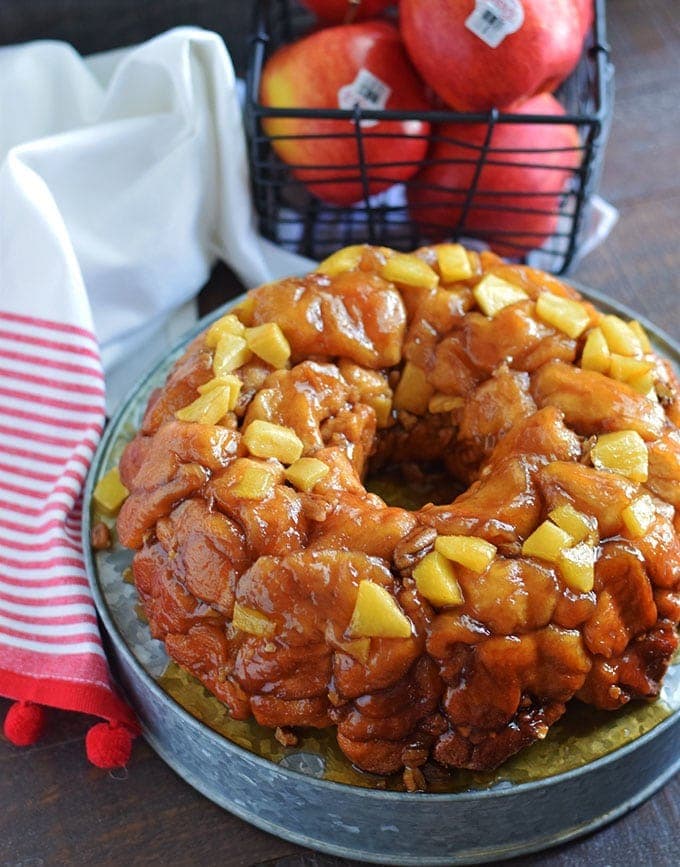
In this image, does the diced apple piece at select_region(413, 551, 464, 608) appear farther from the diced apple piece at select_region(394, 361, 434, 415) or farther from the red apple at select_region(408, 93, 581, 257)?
the red apple at select_region(408, 93, 581, 257)

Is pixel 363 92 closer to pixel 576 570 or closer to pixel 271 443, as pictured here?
pixel 271 443

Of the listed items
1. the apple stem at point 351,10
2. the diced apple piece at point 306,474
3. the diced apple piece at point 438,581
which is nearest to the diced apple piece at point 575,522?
the diced apple piece at point 438,581

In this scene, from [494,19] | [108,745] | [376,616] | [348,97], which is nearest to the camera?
[376,616]

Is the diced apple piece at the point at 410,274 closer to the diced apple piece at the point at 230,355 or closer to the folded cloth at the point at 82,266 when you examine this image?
the diced apple piece at the point at 230,355

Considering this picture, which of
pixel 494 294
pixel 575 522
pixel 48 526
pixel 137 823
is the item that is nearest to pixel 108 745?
pixel 137 823

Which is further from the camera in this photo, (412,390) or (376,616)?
(412,390)

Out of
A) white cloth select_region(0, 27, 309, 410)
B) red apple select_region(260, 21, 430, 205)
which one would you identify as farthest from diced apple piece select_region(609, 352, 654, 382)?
white cloth select_region(0, 27, 309, 410)

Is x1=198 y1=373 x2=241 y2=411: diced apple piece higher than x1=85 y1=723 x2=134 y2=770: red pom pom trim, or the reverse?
x1=198 y1=373 x2=241 y2=411: diced apple piece
